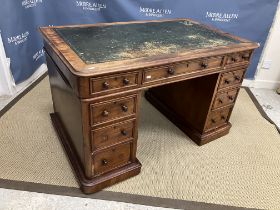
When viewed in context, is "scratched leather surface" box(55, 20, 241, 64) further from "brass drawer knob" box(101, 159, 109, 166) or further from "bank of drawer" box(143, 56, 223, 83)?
"brass drawer knob" box(101, 159, 109, 166)

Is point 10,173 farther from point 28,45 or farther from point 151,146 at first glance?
point 28,45

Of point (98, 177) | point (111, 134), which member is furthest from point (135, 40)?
point (98, 177)

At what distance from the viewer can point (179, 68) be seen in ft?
4.13

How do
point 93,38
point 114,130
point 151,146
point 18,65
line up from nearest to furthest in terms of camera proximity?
1. point 114,130
2. point 93,38
3. point 151,146
4. point 18,65

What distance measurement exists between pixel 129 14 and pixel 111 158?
5.07 feet

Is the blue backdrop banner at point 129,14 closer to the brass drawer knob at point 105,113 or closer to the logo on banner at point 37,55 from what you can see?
the logo on banner at point 37,55

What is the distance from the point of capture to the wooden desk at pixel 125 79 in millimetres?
1078

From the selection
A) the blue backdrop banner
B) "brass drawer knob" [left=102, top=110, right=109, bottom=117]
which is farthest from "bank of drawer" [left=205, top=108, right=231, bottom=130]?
the blue backdrop banner

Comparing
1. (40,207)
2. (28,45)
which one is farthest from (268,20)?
(40,207)

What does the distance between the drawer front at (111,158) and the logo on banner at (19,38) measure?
4.66ft

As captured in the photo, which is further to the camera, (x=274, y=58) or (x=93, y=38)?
(x=274, y=58)

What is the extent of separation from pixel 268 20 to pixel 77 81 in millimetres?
2096

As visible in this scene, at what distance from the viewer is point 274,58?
8.10 ft

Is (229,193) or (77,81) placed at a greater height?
(77,81)
